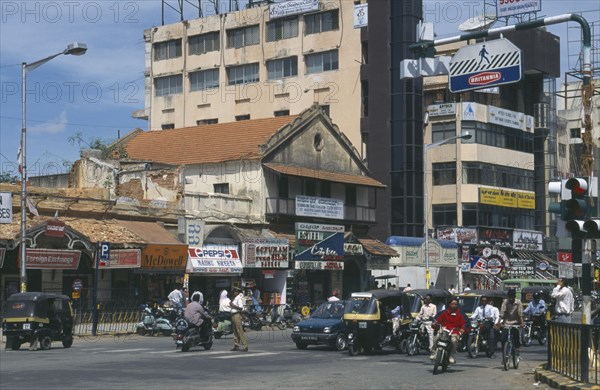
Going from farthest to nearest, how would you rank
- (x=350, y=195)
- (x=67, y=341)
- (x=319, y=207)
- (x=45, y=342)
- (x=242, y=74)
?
1. (x=242, y=74)
2. (x=350, y=195)
3. (x=319, y=207)
4. (x=67, y=341)
5. (x=45, y=342)

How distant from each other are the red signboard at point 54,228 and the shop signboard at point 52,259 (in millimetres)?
695

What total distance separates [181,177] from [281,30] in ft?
108

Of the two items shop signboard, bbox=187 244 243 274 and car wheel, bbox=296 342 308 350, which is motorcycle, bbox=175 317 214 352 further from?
shop signboard, bbox=187 244 243 274

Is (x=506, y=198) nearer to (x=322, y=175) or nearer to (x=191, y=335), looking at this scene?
(x=322, y=175)

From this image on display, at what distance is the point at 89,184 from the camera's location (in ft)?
173

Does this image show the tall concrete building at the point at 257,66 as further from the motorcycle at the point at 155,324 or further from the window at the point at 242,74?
the motorcycle at the point at 155,324

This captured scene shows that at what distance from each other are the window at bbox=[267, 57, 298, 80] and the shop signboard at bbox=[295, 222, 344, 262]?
1088 inches

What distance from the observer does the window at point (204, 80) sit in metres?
83.9

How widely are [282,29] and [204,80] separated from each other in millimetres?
9076

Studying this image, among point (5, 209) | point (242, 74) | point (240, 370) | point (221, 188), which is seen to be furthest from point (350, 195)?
point (240, 370)

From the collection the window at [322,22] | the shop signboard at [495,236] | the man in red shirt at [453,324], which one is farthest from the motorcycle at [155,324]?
the window at [322,22]

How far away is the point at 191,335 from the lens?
28.4m

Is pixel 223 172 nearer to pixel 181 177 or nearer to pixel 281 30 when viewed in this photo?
pixel 181 177

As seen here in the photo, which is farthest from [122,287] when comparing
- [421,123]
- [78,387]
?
[421,123]
